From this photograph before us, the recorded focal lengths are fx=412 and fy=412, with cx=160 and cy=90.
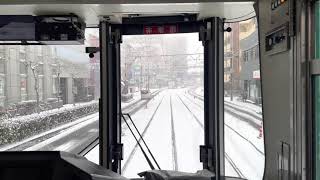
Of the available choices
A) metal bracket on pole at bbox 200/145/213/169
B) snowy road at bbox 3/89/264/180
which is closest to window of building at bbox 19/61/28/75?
snowy road at bbox 3/89/264/180

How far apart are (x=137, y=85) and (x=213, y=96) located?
664 mm

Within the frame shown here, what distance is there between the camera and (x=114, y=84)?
11.9 ft

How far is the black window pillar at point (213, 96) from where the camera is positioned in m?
3.43

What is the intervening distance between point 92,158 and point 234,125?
4.16 ft

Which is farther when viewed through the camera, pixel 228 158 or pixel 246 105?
pixel 228 158

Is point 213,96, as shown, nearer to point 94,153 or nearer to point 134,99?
point 134,99

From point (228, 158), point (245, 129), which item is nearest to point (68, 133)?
point (228, 158)

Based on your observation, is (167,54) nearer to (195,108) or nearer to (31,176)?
(195,108)

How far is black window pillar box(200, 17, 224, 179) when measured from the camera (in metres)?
3.43

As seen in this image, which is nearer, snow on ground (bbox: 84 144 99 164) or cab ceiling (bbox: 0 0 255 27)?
cab ceiling (bbox: 0 0 255 27)

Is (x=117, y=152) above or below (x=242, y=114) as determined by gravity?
below

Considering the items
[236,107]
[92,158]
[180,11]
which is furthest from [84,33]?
[236,107]

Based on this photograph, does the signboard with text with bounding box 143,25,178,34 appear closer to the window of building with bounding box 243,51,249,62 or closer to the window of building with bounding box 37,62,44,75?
the window of building with bounding box 243,51,249,62

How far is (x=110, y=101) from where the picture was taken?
3.60m
